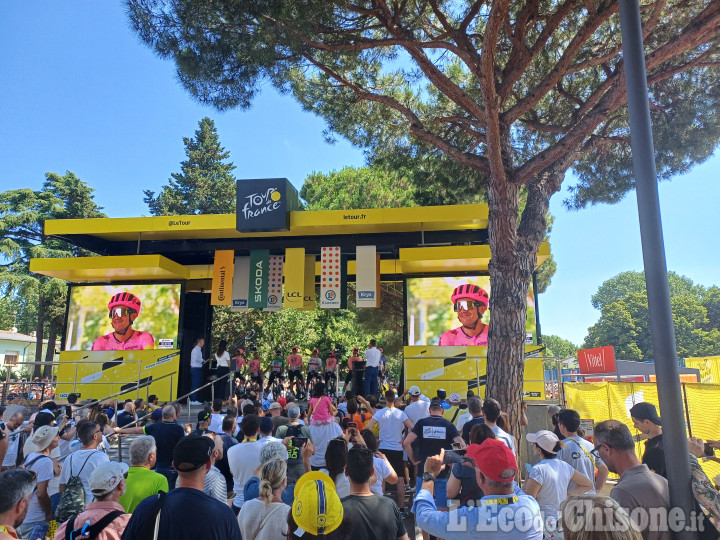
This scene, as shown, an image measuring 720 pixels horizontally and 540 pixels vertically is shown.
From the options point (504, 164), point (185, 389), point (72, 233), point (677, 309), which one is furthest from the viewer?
point (677, 309)

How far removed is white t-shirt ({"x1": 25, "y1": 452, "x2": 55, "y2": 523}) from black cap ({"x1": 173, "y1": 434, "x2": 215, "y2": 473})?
2.54m

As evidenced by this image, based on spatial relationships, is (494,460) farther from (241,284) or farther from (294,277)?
(241,284)

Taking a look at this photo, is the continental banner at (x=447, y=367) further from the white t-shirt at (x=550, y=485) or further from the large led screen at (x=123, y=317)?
the white t-shirt at (x=550, y=485)

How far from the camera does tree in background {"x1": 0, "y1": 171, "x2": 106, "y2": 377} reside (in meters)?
29.2

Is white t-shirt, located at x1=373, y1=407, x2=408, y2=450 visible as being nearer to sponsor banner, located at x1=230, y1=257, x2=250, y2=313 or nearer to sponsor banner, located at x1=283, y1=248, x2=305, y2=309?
sponsor banner, located at x1=283, y1=248, x2=305, y2=309

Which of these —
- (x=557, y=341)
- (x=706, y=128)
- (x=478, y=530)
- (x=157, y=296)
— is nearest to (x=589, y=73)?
(x=706, y=128)

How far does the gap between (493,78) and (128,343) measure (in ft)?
45.5

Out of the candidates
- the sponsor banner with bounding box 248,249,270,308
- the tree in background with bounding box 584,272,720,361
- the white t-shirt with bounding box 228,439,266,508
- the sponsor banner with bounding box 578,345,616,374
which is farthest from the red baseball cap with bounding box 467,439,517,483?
the tree in background with bounding box 584,272,720,361

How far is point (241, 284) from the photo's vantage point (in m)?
15.8

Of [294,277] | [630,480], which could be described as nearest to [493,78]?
[630,480]

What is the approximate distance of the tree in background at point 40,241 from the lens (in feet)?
96.0

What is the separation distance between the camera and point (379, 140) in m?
11.9

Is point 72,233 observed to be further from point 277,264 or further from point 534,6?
point 534,6

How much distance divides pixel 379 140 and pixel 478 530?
10.4 m
